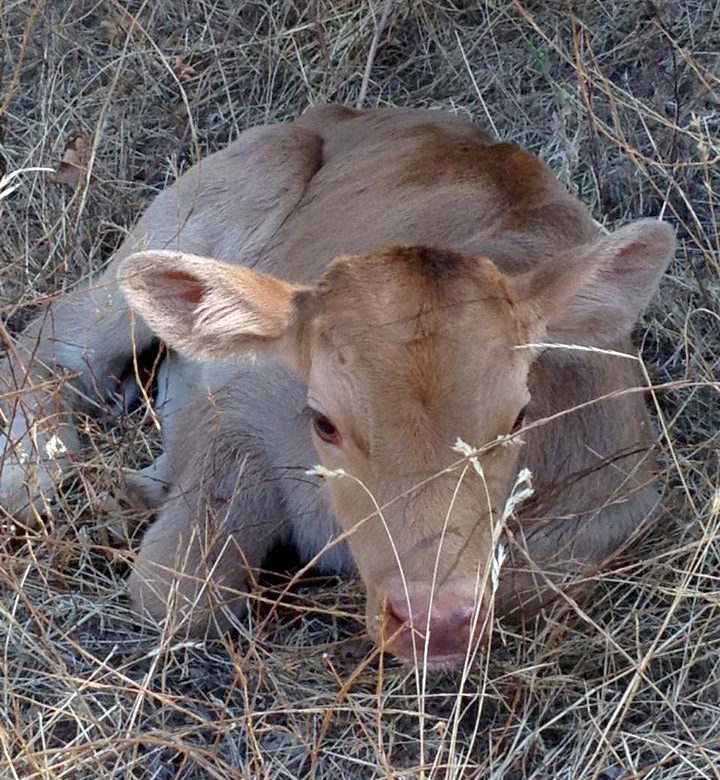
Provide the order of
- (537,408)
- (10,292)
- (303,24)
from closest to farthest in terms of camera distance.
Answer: (537,408), (10,292), (303,24)

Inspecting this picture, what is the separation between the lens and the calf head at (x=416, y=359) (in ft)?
12.2

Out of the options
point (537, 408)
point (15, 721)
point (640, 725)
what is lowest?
point (640, 725)

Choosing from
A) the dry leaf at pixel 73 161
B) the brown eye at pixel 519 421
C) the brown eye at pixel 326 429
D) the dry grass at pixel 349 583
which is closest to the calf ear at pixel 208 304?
the brown eye at pixel 326 429

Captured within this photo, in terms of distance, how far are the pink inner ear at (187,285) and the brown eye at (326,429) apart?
1.70ft

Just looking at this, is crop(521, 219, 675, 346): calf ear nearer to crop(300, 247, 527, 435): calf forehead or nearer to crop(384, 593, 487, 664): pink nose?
crop(300, 247, 527, 435): calf forehead

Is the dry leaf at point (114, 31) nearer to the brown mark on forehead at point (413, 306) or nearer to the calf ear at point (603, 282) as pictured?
the brown mark on forehead at point (413, 306)

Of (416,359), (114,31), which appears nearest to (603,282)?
(416,359)

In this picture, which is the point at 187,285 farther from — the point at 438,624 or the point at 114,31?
the point at 114,31

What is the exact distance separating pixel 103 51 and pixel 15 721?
467 cm

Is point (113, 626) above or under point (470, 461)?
under

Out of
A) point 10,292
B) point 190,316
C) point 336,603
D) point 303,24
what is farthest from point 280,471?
point 303,24

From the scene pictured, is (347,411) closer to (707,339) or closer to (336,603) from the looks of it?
(336,603)

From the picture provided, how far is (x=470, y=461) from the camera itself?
3740mm

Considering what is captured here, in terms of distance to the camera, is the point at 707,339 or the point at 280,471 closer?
the point at 280,471
